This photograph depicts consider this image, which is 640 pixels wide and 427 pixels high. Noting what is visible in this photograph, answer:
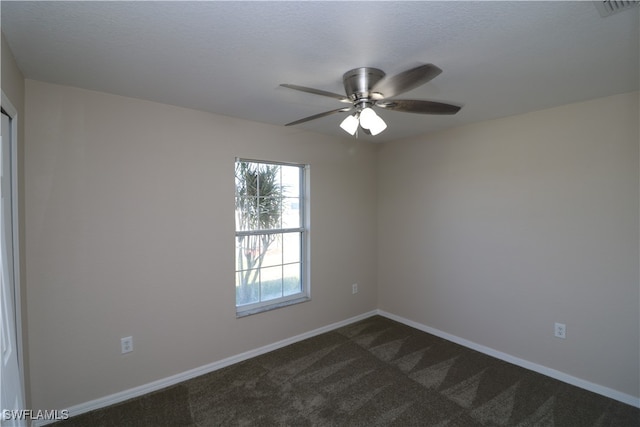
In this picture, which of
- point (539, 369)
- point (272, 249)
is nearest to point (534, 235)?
point (539, 369)

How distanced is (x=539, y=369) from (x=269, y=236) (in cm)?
277

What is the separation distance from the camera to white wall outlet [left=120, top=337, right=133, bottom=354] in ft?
7.89

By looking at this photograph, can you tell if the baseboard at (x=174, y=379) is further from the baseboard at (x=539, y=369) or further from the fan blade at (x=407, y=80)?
the fan blade at (x=407, y=80)

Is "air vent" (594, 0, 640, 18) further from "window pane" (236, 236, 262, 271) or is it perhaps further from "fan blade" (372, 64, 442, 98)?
"window pane" (236, 236, 262, 271)

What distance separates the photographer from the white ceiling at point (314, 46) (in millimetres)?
1346

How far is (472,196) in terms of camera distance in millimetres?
3229

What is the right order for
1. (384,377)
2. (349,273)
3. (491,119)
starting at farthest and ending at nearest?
(349,273) < (491,119) < (384,377)

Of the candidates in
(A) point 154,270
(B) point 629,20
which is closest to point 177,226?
(A) point 154,270

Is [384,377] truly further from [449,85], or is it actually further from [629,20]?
[629,20]

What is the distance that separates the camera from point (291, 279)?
3.49m

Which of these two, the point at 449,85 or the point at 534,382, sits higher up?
the point at 449,85

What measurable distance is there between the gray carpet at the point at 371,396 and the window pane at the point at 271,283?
Answer: 568mm

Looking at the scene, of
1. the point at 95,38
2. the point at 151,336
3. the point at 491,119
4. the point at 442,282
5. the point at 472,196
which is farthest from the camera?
the point at 442,282

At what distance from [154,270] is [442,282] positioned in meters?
2.87
